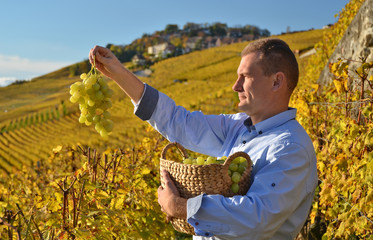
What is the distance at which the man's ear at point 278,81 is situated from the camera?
1.47 metres

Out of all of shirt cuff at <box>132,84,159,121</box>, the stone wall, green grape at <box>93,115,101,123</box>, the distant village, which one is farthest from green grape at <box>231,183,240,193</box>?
the distant village

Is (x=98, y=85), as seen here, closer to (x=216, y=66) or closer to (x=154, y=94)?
(x=154, y=94)

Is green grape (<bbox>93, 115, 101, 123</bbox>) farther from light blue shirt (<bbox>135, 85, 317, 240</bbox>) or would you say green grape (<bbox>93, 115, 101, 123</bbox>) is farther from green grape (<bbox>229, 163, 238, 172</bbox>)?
green grape (<bbox>229, 163, 238, 172</bbox>)

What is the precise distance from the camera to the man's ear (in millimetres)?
1472

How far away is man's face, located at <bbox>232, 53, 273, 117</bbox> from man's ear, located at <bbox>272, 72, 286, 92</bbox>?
19mm

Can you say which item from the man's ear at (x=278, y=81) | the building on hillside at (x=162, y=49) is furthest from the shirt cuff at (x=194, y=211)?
the building on hillside at (x=162, y=49)

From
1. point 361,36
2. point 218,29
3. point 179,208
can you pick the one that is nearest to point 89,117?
point 179,208

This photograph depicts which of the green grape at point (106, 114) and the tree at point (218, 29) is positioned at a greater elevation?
the tree at point (218, 29)

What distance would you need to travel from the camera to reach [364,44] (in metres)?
4.20

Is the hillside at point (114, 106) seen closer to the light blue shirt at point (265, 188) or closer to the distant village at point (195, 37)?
the light blue shirt at point (265, 188)

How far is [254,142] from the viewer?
5.06 ft

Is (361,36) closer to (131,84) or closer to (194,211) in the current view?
(131,84)

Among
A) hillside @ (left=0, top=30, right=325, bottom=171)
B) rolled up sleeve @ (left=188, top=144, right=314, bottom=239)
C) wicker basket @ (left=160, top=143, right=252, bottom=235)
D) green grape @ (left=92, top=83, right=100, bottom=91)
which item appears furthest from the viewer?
hillside @ (left=0, top=30, right=325, bottom=171)

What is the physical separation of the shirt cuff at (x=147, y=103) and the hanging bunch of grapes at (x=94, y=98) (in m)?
0.16
